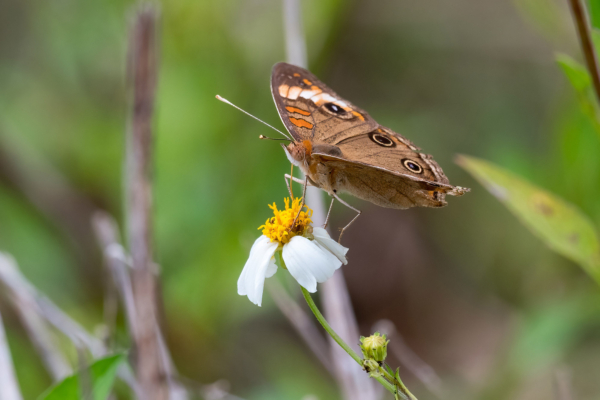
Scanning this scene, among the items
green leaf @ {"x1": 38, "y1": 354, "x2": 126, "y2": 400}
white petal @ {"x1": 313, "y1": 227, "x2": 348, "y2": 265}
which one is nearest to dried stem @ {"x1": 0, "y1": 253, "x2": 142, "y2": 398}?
green leaf @ {"x1": 38, "y1": 354, "x2": 126, "y2": 400}

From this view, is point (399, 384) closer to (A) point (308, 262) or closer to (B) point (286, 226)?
(A) point (308, 262)

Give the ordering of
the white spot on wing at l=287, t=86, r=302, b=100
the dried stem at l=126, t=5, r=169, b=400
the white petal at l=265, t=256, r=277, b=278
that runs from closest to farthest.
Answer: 1. the white petal at l=265, t=256, r=277, b=278
2. the dried stem at l=126, t=5, r=169, b=400
3. the white spot on wing at l=287, t=86, r=302, b=100

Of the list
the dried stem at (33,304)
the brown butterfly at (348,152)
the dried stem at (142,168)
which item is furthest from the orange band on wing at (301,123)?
the dried stem at (33,304)

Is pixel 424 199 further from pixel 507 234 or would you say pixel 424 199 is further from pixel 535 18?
pixel 507 234

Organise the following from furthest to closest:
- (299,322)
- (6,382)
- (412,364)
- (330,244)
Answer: (412,364) < (299,322) < (6,382) < (330,244)

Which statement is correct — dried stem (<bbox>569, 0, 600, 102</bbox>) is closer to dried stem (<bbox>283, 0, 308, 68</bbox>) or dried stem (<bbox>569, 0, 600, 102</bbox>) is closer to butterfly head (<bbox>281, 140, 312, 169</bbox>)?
butterfly head (<bbox>281, 140, 312, 169</bbox>)

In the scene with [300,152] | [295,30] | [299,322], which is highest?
[295,30]

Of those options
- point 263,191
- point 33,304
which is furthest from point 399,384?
point 263,191
